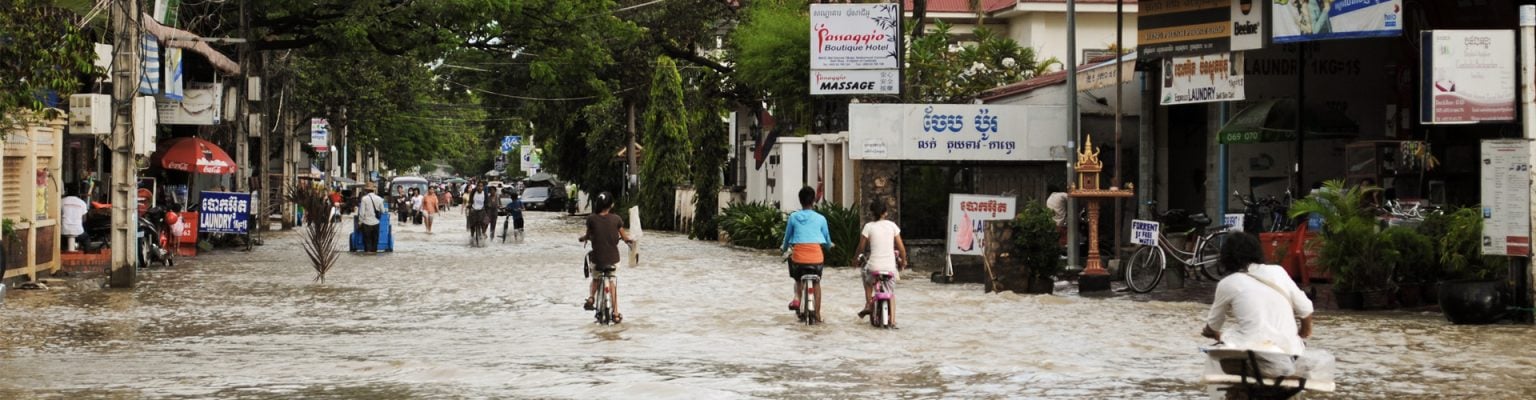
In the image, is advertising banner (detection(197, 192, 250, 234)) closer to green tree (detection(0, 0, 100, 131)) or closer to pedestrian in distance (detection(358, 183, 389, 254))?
pedestrian in distance (detection(358, 183, 389, 254))

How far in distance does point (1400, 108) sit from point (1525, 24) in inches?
351

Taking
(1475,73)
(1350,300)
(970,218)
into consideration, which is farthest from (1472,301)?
(970,218)

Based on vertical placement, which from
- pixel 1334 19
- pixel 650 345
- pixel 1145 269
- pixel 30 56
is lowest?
pixel 650 345

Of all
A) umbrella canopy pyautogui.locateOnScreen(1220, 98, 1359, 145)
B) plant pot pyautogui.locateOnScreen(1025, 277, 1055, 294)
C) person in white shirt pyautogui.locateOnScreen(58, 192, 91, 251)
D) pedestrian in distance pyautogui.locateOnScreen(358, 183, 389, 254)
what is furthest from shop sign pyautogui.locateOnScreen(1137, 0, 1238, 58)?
pedestrian in distance pyautogui.locateOnScreen(358, 183, 389, 254)

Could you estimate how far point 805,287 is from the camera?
55.4ft

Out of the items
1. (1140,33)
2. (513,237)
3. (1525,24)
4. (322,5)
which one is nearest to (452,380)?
(1525,24)

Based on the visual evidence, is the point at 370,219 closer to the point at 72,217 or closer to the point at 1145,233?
the point at 72,217

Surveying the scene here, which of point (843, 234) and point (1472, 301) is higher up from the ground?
point (843, 234)

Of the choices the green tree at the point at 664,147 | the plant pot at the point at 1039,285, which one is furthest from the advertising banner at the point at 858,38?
the green tree at the point at 664,147

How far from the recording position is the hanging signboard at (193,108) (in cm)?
3253

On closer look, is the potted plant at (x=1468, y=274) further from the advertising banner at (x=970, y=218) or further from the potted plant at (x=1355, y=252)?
the advertising banner at (x=970, y=218)

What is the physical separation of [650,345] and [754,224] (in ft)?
71.8

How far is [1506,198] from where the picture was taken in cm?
1666

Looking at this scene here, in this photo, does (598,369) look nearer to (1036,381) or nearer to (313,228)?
(1036,381)
